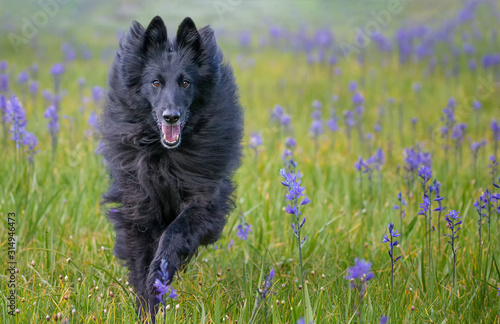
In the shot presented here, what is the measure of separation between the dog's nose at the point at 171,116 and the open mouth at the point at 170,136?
5 cm

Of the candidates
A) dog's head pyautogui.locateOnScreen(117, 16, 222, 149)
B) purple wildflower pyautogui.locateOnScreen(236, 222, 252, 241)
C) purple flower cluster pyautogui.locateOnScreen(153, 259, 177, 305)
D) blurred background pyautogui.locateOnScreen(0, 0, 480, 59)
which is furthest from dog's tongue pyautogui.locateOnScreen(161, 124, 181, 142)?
blurred background pyautogui.locateOnScreen(0, 0, 480, 59)

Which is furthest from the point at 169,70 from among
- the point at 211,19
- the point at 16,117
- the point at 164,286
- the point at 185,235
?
the point at 211,19

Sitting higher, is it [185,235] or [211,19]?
[211,19]

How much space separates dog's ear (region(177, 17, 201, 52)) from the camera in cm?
346

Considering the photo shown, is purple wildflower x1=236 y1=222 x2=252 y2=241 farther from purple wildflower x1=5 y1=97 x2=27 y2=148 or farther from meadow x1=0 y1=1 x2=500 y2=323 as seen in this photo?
purple wildflower x1=5 y1=97 x2=27 y2=148

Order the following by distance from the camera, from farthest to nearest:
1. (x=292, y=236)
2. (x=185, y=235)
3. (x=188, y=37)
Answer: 1. (x=292, y=236)
2. (x=188, y=37)
3. (x=185, y=235)

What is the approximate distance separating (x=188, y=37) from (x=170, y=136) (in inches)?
29.5

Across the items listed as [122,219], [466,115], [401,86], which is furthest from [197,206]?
[401,86]

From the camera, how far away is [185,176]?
10.6 feet

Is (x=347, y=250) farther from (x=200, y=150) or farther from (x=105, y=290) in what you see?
(x=105, y=290)

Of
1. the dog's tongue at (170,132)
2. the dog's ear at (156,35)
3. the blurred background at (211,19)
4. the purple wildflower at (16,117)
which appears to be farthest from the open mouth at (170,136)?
the blurred background at (211,19)

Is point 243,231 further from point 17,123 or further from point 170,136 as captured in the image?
point 17,123

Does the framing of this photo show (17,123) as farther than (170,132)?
Yes

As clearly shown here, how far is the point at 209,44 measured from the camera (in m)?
3.52
